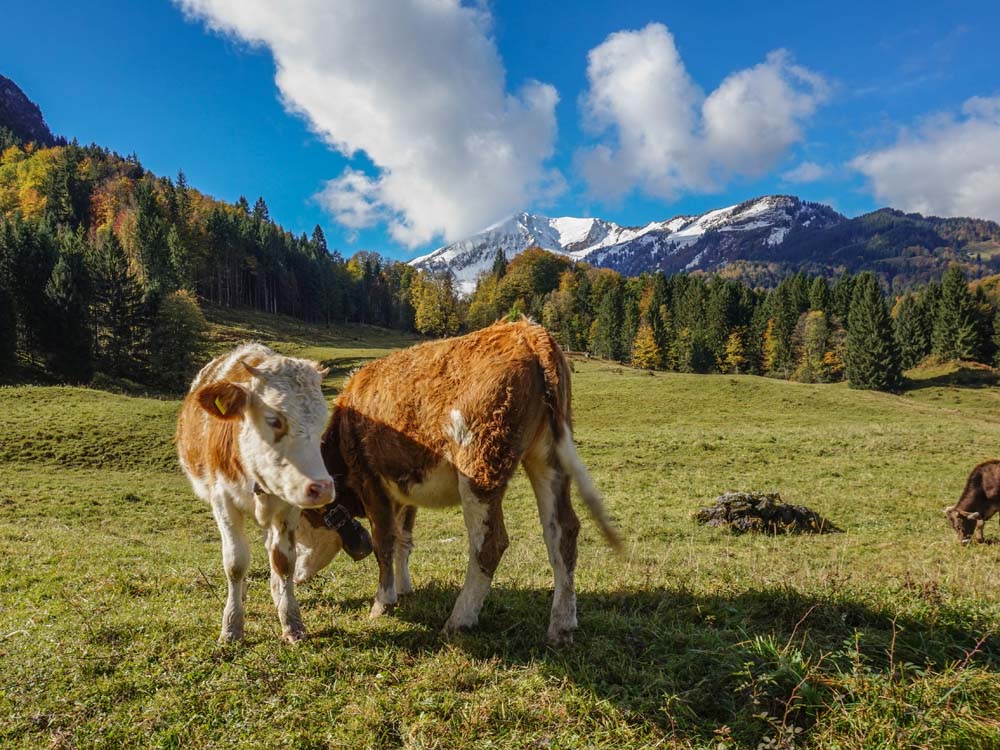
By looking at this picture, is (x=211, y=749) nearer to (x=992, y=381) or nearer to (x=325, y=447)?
(x=325, y=447)

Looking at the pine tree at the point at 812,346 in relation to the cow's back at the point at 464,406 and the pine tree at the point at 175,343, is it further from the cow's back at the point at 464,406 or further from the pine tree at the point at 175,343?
the cow's back at the point at 464,406

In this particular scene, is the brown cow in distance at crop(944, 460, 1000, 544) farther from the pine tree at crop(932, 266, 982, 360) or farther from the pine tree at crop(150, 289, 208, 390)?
the pine tree at crop(932, 266, 982, 360)

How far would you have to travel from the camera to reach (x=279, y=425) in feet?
14.9

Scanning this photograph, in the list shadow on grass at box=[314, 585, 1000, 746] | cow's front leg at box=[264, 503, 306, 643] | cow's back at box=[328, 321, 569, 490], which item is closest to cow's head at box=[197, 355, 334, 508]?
cow's front leg at box=[264, 503, 306, 643]

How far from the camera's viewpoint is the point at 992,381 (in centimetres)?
6675

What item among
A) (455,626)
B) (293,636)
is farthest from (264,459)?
(455,626)

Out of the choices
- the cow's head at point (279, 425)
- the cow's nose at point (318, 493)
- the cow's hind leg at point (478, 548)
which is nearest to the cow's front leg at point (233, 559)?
the cow's head at point (279, 425)

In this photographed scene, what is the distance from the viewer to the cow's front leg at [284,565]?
16.4ft

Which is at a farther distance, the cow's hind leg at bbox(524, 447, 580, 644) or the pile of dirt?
the pile of dirt

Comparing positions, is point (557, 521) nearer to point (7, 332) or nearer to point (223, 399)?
point (223, 399)

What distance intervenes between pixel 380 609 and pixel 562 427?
2831 mm

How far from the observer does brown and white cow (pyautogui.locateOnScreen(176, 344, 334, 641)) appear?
4.48 m

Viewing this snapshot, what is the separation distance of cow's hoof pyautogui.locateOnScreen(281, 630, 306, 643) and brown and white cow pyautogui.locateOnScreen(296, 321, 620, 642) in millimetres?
959

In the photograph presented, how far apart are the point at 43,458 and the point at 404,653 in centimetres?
2388
